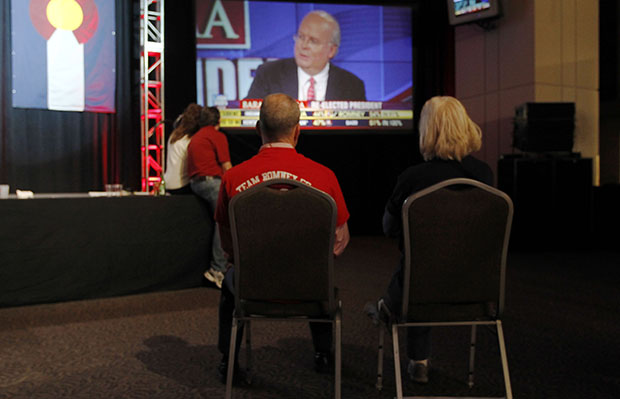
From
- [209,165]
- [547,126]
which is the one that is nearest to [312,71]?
[547,126]

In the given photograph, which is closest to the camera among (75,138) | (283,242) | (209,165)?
(283,242)

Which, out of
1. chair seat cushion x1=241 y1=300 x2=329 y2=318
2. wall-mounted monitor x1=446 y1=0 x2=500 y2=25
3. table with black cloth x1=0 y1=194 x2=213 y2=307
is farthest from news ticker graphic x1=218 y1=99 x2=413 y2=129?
Answer: chair seat cushion x1=241 y1=300 x2=329 y2=318

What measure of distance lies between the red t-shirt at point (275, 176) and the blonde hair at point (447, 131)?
407mm

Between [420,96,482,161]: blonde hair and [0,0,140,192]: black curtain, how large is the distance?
4.96m

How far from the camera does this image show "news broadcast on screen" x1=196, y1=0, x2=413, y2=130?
21.8 feet

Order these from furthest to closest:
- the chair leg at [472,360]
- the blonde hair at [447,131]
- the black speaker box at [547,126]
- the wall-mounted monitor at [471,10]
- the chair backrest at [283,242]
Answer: the wall-mounted monitor at [471,10]
the black speaker box at [547,126]
the chair leg at [472,360]
the blonde hair at [447,131]
the chair backrest at [283,242]

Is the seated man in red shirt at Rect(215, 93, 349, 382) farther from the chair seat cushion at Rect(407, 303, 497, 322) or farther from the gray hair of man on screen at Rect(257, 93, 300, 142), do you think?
the chair seat cushion at Rect(407, 303, 497, 322)

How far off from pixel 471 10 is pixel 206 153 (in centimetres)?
410

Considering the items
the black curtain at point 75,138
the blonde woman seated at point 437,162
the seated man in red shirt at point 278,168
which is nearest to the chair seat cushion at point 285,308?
the seated man in red shirt at point 278,168

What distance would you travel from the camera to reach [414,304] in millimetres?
1682

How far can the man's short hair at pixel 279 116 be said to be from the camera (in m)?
1.88

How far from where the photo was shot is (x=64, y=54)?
19.0ft

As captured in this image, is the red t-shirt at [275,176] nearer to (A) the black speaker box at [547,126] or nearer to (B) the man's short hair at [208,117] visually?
(B) the man's short hair at [208,117]

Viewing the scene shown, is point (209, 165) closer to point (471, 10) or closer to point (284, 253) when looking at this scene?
point (284, 253)
